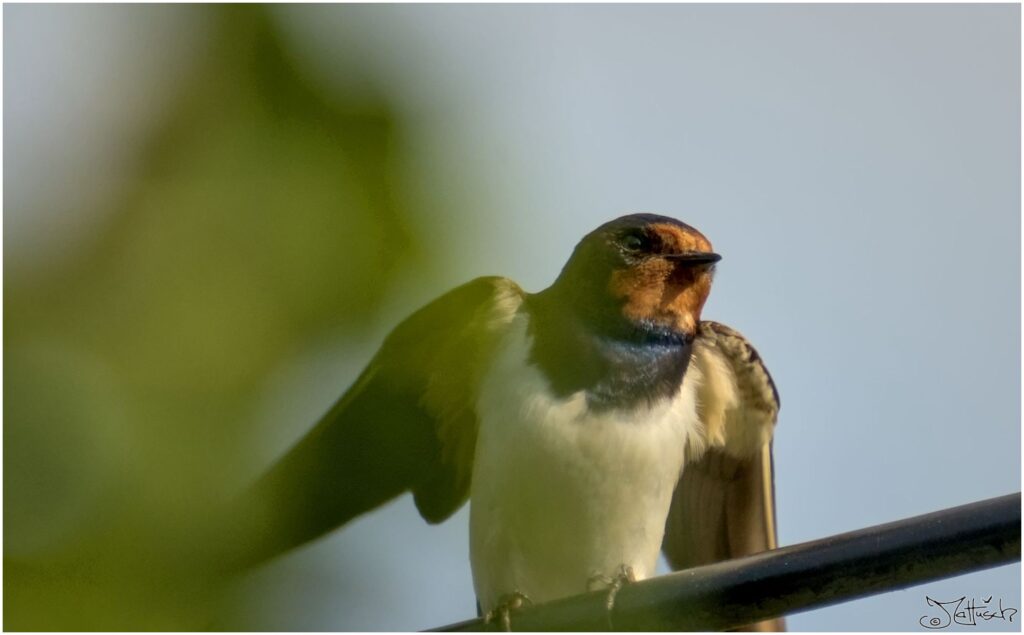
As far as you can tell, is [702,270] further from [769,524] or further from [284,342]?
[284,342]

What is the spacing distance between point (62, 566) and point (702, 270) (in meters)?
2.11

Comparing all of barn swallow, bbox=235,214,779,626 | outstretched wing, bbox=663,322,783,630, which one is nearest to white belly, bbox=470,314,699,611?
barn swallow, bbox=235,214,779,626

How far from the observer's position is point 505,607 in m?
2.68

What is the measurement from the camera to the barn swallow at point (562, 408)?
2613mm

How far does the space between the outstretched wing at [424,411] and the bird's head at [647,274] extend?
18 centimetres

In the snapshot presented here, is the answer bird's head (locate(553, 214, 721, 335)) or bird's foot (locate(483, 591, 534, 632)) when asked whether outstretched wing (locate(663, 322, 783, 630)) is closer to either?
bird's head (locate(553, 214, 721, 335))

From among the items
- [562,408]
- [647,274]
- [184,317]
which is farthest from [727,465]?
[184,317]

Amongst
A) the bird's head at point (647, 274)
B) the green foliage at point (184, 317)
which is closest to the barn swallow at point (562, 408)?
the bird's head at point (647, 274)

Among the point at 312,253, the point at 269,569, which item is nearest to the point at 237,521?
the point at 269,569

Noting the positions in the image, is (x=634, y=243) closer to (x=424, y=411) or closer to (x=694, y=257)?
(x=694, y=257)

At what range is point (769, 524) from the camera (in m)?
3.18

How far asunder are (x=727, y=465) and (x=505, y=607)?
816 millimetres

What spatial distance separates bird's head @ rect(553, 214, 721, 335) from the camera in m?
2.76

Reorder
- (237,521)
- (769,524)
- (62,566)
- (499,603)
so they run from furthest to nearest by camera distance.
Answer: (769,524) < (499,603) < (237,521) < (62,566)
